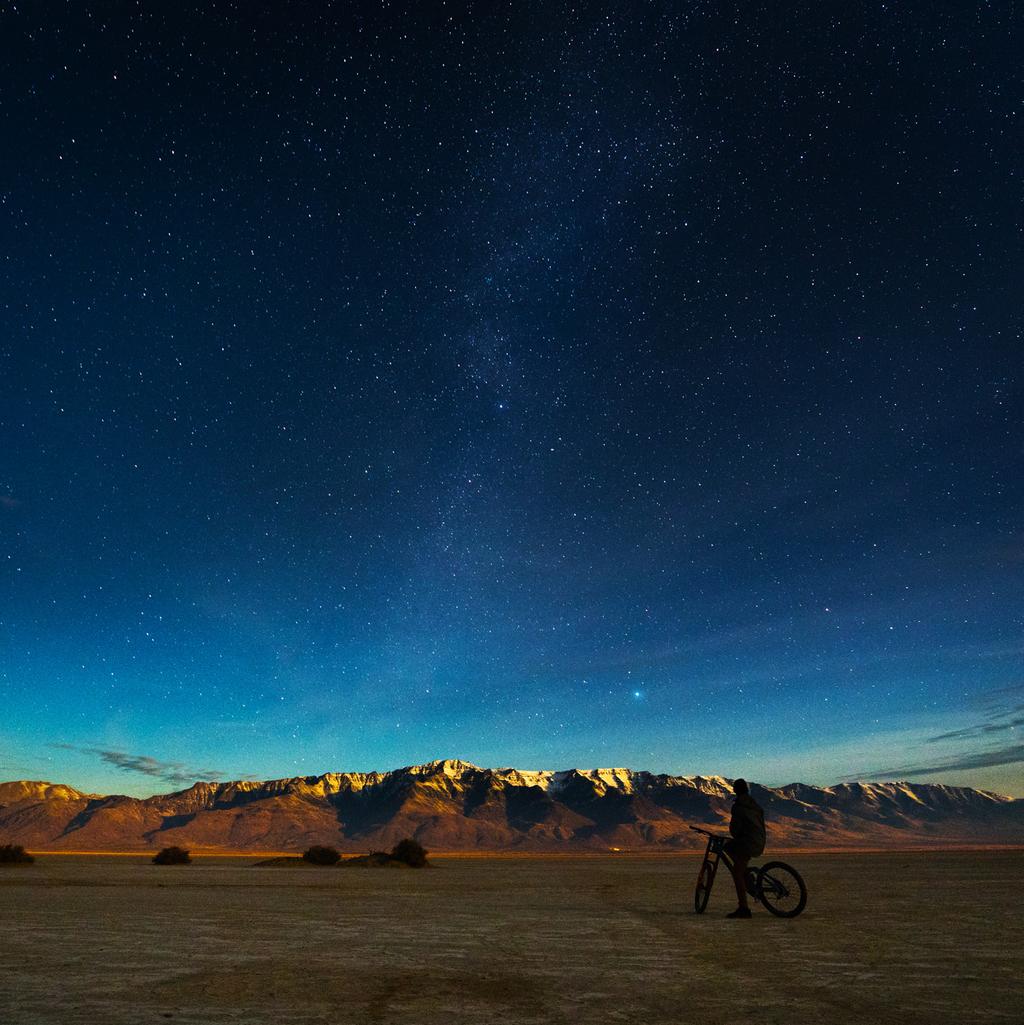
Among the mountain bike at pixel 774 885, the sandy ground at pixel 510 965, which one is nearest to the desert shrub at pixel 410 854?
the sandy ground at pixel 510 965

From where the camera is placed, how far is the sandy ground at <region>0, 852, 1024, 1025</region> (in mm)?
5340

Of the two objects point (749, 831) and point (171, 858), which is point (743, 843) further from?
point (171, 858)

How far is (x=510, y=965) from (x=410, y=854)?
39713 millimetres

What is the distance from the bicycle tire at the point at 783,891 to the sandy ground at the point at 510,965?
1.33 ft

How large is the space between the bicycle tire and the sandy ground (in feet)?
1.33

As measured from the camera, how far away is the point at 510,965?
733 centimetres

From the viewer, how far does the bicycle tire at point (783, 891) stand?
11.5m

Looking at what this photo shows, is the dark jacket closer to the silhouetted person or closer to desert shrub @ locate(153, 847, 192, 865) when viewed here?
the silhouetted person

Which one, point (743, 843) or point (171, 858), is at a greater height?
point (171, 858)

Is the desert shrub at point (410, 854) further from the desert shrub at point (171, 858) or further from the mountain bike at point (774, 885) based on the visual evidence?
the mountain bike at point (774, 885)

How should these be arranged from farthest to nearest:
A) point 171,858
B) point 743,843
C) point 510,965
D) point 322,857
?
1. point 171,858
2. point 322,857
3. point 743,843
4. point 510,965

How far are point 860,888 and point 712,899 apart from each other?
6.58 metres

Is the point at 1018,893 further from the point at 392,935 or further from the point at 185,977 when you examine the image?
the point at 185,977

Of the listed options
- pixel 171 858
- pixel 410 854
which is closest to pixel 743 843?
pixel 410 854
